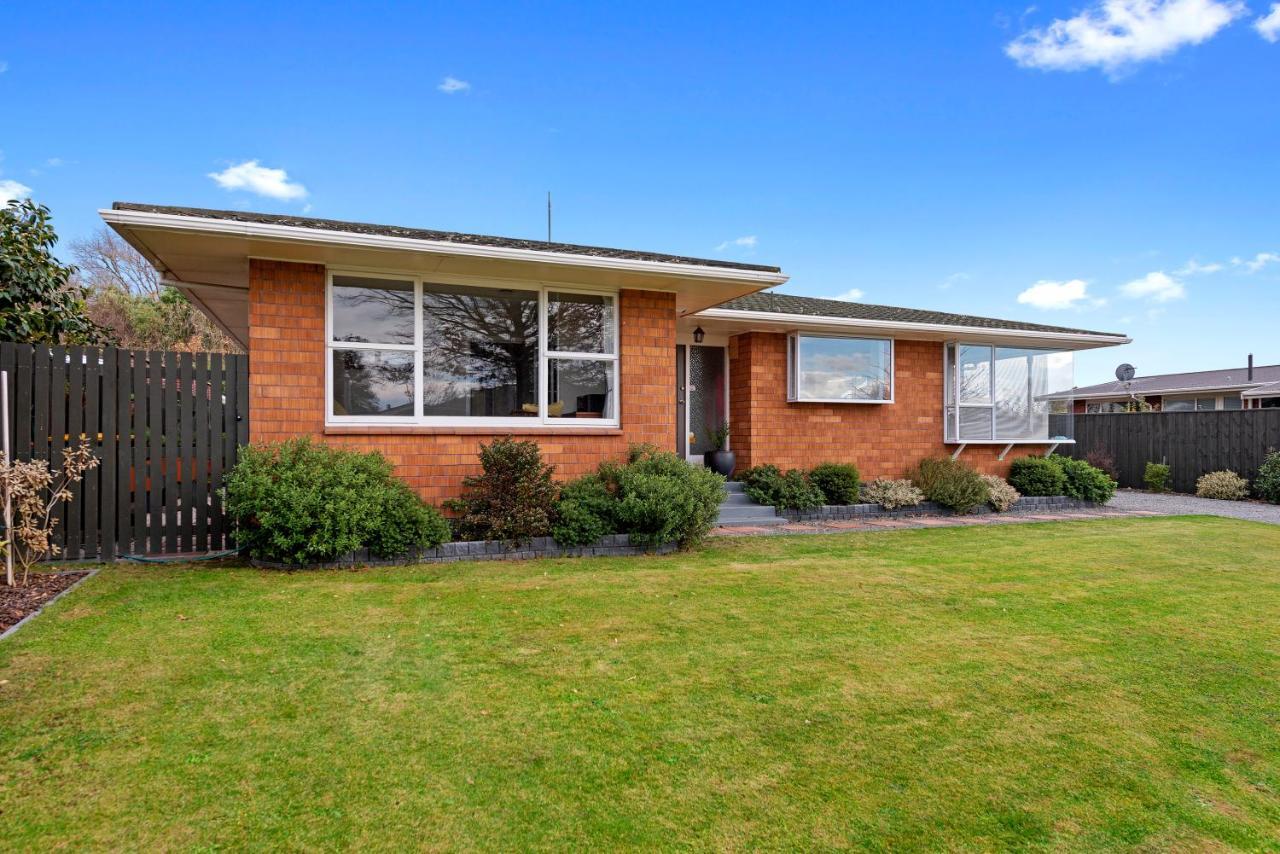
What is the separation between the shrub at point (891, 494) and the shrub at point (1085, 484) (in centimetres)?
348

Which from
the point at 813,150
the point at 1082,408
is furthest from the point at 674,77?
the point at 1082,408

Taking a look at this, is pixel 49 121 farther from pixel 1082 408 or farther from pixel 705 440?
pixel 1082 408

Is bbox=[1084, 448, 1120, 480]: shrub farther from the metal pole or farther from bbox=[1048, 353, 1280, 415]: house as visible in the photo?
the metal pole

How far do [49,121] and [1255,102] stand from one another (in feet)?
90.3

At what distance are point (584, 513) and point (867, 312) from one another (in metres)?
7.41

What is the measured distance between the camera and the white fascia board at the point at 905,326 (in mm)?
10039

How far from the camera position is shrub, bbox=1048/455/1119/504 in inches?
475

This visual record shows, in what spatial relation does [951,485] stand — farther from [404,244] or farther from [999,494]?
[404,244]

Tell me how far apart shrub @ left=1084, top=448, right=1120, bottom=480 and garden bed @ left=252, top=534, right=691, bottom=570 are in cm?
1457

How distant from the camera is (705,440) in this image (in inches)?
446

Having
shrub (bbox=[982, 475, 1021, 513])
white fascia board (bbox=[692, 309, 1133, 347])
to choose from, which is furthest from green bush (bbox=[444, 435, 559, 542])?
shrub (bbox=[982, 475, 1021, 513])

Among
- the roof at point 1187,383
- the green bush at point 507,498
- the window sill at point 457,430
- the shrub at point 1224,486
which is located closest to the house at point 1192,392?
the roof at point 1187,383

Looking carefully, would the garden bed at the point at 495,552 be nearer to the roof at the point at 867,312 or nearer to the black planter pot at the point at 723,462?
the black planter pot at the point at 723,462

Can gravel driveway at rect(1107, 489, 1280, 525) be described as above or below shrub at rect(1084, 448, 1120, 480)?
below
